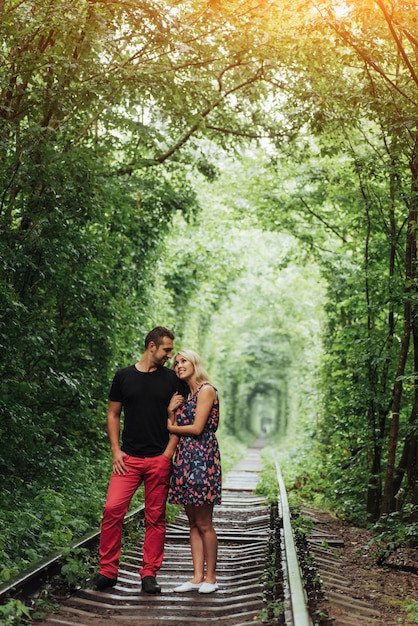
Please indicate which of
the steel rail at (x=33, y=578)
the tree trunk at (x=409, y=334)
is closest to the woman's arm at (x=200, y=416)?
the steel rail at (x=33, y=578)

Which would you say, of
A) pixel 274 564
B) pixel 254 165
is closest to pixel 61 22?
pixel 274 564

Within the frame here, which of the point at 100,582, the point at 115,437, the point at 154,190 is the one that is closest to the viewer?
the point at 100,582

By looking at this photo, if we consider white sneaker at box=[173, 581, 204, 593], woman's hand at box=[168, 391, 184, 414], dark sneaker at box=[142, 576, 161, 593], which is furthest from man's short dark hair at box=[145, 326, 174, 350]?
white sneaker at box=[173, 581, 204, 593]

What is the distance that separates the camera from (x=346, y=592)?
620 cm

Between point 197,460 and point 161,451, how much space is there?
12.3 inches

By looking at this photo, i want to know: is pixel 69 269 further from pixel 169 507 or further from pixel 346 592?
pixel 346 592

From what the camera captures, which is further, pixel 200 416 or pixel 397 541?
pixel 397 541

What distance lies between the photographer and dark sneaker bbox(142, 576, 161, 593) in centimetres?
583

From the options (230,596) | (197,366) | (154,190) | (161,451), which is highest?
(154,190)

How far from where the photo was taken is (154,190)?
47.5ft

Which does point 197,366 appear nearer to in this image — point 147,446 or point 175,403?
point 175,403

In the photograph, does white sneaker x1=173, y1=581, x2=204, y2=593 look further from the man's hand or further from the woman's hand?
the woman's hand

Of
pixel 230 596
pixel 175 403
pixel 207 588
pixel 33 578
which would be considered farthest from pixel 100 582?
pixel 175 403

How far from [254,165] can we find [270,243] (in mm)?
12490
